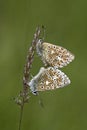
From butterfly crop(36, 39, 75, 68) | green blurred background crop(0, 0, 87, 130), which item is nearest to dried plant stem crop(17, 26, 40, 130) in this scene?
butterfly crop(36, 39, 75, 68)

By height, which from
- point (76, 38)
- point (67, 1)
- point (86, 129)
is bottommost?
point (86, 129)

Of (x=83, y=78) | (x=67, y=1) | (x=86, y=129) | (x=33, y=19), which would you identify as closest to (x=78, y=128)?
(x=86, y=129)

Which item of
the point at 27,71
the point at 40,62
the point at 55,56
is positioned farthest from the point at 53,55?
the point at 40,62

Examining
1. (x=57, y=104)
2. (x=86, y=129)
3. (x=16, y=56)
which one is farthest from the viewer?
(x=16, y=56)

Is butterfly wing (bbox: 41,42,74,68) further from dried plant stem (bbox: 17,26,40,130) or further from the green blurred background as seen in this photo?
the green blurred background

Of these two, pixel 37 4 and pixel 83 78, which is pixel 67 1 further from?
pixel 83 78

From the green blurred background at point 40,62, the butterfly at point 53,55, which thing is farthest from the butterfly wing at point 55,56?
the green blurred background at point 40,62
